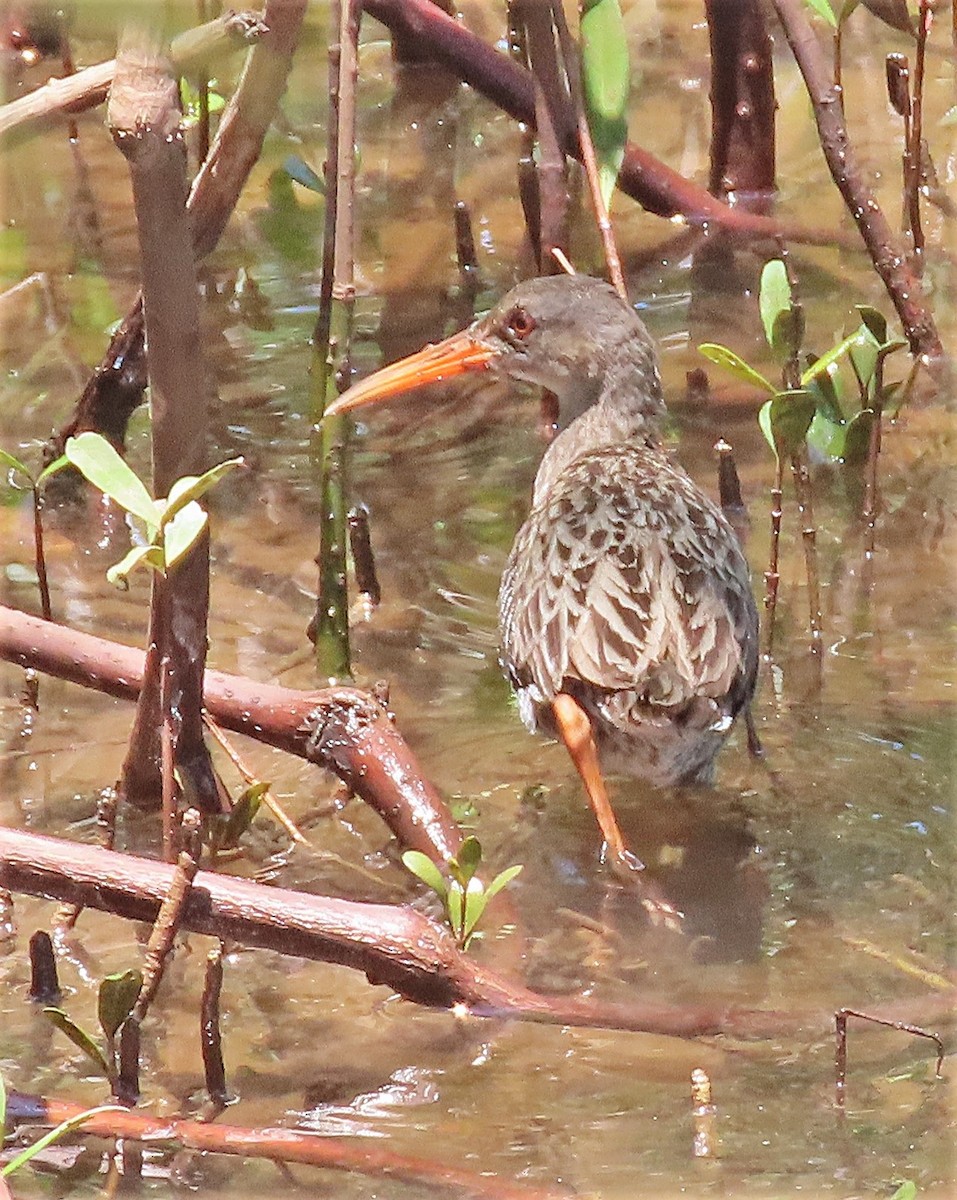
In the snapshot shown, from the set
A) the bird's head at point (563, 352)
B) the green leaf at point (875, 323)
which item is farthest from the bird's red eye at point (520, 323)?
the green leaf at point (875, 323)

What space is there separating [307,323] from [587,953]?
2711mm

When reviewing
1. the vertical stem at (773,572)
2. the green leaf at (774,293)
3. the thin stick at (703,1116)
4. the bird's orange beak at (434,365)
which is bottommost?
the thin stick at (703,1116)

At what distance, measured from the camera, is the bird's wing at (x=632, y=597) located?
11.4ft

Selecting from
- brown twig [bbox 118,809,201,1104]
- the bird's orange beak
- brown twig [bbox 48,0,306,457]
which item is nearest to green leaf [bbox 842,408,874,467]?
the bird's orange beak

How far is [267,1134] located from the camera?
2721mm

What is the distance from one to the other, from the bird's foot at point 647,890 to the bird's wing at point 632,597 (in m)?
0.35

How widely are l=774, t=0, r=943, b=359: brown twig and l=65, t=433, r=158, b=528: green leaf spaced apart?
2.66 metres

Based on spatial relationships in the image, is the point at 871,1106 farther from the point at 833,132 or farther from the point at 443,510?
the point at 833,132

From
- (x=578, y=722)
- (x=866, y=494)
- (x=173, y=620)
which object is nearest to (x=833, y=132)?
(x=866, y=494)

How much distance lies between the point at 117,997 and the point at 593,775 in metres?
1.26

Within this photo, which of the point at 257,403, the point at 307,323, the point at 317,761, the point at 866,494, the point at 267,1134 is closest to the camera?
the point at 267,1134

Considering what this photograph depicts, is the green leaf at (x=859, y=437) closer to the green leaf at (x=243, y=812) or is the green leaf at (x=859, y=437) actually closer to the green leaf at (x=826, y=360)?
the green leaf at (x=826, y=360)

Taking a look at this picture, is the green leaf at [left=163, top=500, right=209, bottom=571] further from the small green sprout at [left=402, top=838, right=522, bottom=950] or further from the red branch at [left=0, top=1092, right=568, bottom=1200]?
the red branch at [left=0, top=1092, right=568, bottom=1200]

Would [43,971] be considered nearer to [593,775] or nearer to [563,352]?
[593,775]
